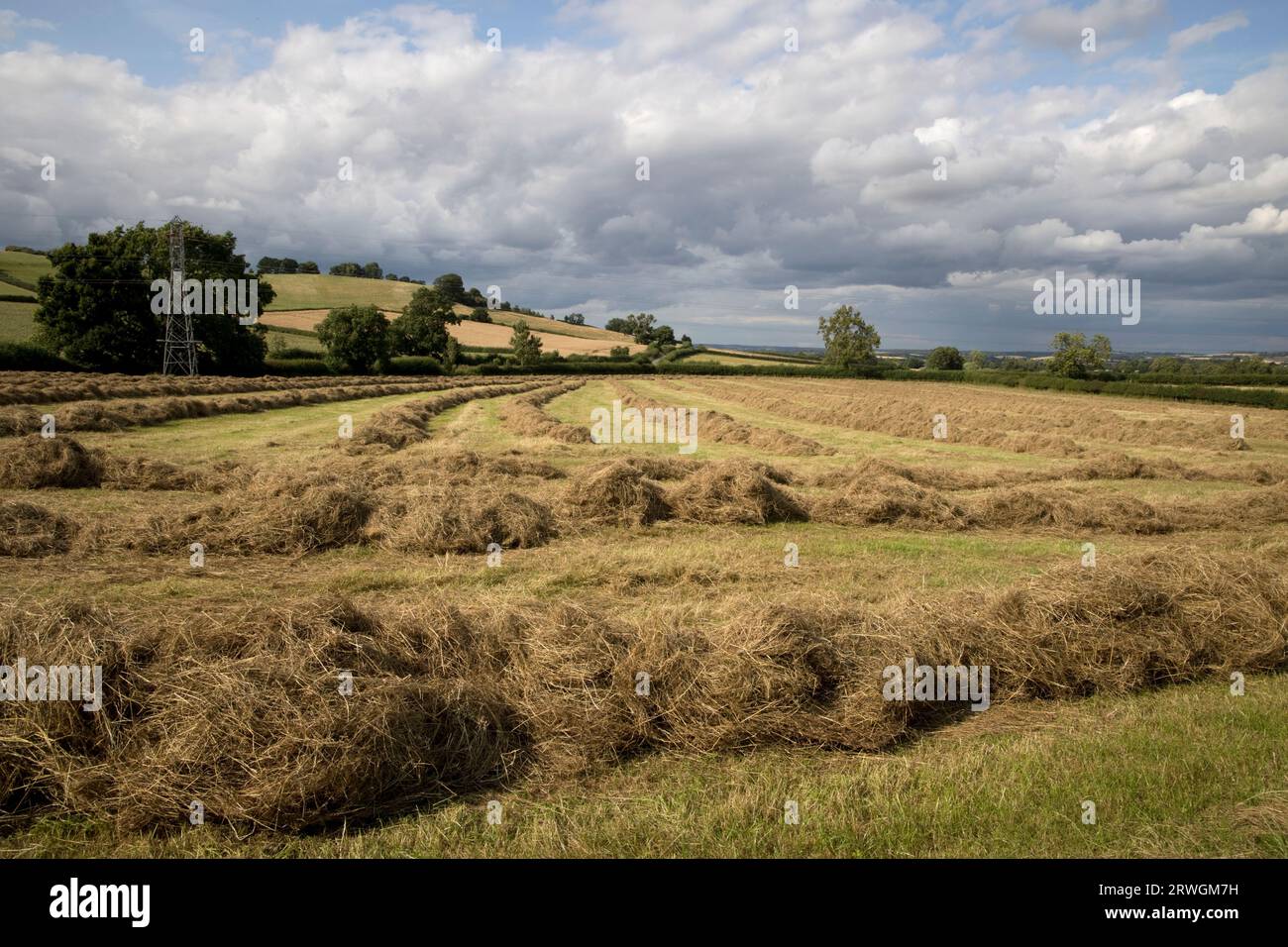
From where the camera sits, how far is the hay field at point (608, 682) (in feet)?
13.3

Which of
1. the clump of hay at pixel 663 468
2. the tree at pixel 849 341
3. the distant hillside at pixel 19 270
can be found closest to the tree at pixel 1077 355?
the tree at pixel 849 341

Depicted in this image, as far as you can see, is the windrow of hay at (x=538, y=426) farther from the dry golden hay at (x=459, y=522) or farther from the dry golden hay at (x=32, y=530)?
the dry golden hay at (x=32, y=530)

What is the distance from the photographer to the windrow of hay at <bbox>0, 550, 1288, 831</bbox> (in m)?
4.11

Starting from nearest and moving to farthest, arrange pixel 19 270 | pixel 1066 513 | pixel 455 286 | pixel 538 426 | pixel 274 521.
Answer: pixel 274 521, pixel 1066 513, pixel 538 426, pixel 19 270, pixel 455 286

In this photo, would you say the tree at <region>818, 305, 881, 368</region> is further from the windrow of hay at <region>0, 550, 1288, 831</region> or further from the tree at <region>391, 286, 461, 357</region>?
the windrow of hay at <region>0, 550, 1288, 831</region>

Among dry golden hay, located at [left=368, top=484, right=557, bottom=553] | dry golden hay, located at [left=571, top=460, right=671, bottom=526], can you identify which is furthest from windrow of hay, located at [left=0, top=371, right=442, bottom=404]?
dry golden hay, located at [left=571, top=460, right=671, bottom=526]

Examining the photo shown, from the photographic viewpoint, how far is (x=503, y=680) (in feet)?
18.2

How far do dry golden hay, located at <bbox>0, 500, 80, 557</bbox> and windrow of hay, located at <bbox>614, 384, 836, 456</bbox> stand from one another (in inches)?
720

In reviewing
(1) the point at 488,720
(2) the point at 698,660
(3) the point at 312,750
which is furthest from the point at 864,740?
(3) the point at 312,750

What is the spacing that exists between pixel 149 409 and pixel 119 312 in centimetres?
3408

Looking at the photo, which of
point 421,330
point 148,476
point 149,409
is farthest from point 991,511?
point 421,330

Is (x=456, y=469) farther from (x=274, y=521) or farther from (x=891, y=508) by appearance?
(x=891, y=508)

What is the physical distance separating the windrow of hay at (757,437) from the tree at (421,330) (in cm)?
6226
